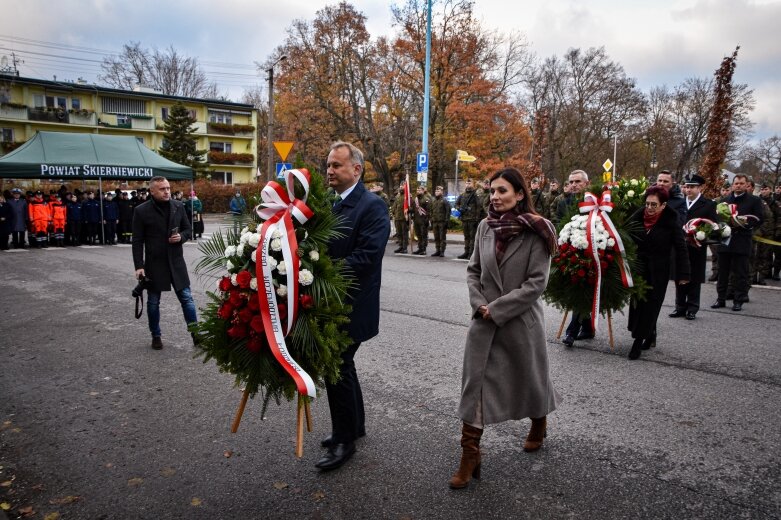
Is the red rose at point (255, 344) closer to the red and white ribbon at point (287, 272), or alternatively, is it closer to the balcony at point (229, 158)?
the red and white ribbon at point (287, 272)

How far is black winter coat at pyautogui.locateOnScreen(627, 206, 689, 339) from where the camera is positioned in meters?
6.16

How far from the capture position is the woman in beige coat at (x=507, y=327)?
3459 mm

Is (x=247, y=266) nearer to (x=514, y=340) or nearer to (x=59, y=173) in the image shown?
(x=514, y=340)

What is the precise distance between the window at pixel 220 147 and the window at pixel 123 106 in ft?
25.2

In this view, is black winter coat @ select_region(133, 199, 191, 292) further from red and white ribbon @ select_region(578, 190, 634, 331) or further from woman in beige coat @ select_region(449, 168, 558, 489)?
red and white ribbon @ select_region(578, 190, 634, 331)

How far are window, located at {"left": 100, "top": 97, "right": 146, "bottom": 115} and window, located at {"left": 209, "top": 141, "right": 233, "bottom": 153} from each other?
7678 millimetres

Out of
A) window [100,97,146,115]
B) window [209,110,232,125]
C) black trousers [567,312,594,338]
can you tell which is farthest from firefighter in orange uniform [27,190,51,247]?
window [209,110,232,125]

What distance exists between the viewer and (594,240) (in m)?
6.23

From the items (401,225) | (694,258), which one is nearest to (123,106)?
(401,225)

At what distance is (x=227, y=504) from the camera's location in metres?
3.33

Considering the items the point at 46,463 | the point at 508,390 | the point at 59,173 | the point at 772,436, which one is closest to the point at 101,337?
the point at 46,463

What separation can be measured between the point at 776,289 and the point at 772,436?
8.37 meters

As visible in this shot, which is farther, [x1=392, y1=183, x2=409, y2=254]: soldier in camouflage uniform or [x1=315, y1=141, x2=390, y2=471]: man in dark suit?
[x1=392, y1=183, x2=409, y2=254]: soldier in camouflage uniform

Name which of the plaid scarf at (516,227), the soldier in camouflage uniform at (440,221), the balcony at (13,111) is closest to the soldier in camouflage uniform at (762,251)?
the soldier in camouflage uniform at (440,221)
